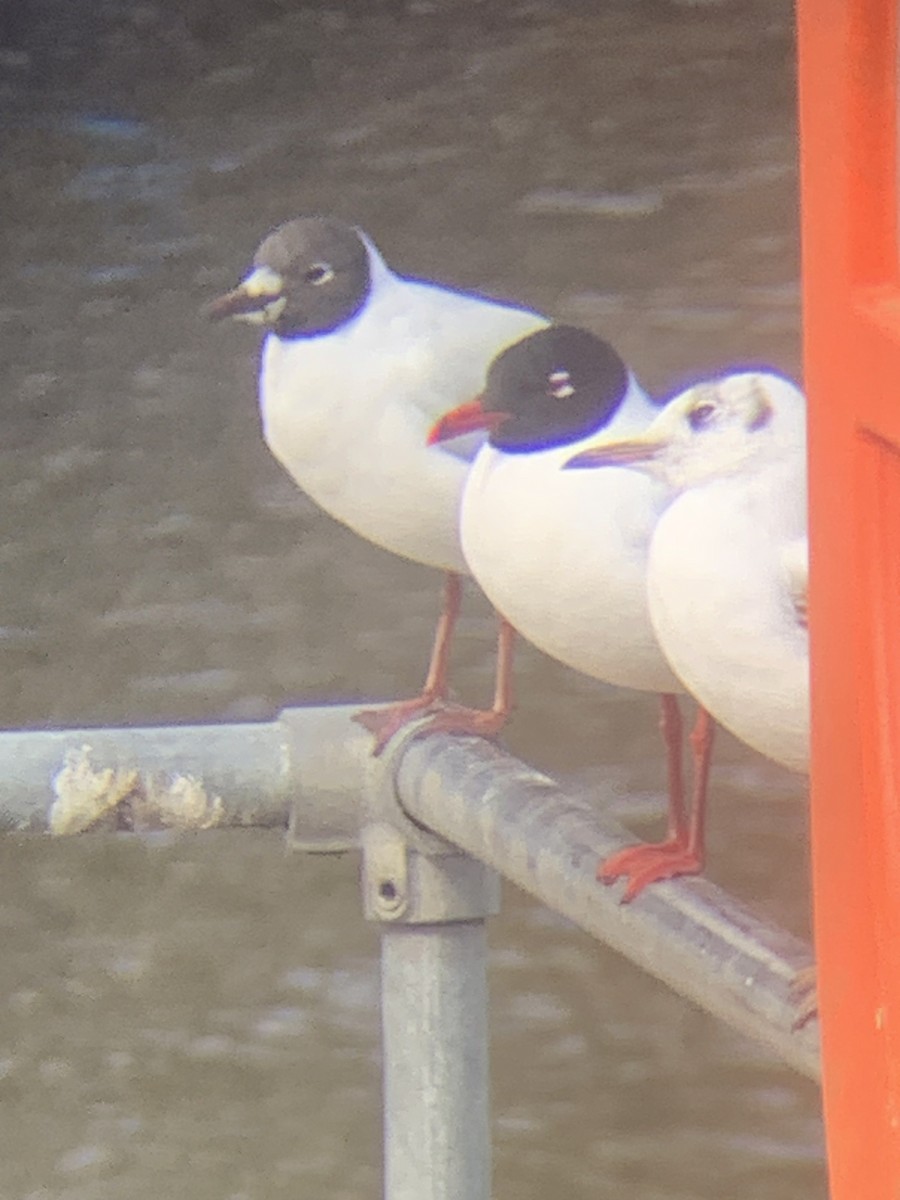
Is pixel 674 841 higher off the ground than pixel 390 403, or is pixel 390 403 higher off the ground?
pixel 390 403

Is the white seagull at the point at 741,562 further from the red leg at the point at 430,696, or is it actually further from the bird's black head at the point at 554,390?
the red leg at the point at 430,696

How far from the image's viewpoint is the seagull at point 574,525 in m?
0.73

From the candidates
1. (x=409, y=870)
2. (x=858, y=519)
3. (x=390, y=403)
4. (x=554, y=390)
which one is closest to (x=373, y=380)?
(x=390, y=403)

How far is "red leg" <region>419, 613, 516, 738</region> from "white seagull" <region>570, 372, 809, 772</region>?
0.83ft

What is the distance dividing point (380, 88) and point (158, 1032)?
657 mm

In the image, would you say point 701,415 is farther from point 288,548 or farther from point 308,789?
point 288,548

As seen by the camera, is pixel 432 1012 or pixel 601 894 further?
pixel 432 1012

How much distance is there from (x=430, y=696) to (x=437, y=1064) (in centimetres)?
19

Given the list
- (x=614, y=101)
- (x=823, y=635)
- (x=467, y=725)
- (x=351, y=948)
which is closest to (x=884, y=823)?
(x=823, y=635)

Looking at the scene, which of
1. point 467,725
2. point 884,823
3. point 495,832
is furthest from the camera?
point 467,725

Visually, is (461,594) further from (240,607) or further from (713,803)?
(240,607)

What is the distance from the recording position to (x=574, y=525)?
0.75m

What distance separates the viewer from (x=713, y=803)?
1.02m

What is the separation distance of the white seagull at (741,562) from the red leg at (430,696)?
25 centimetres
